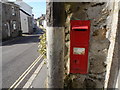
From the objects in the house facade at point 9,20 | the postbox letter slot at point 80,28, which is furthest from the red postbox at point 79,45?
the house facade at point 9,20

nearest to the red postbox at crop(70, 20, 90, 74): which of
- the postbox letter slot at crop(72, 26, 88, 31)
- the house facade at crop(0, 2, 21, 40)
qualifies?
the postbox letter slot at crop(72, 26, 88, 31)

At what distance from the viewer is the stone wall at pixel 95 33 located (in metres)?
2.35

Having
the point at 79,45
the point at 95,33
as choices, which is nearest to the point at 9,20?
the point at 79,45

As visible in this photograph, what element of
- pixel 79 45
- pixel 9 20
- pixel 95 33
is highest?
pixel 9 20

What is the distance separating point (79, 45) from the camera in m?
2.46

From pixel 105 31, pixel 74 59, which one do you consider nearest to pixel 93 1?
pixel 105 31

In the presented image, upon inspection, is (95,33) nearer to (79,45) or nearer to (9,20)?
(79,45)

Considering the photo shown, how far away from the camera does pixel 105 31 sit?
7.87ft

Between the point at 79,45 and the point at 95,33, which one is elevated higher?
the point at 95,33

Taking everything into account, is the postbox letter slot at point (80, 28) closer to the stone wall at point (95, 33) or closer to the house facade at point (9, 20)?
the stone wall at point (95, 33)

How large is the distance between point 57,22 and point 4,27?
17344 mm

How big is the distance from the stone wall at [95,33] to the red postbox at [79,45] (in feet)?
0.32

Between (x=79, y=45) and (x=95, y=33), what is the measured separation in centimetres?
40

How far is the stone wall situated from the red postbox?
0.10 m
